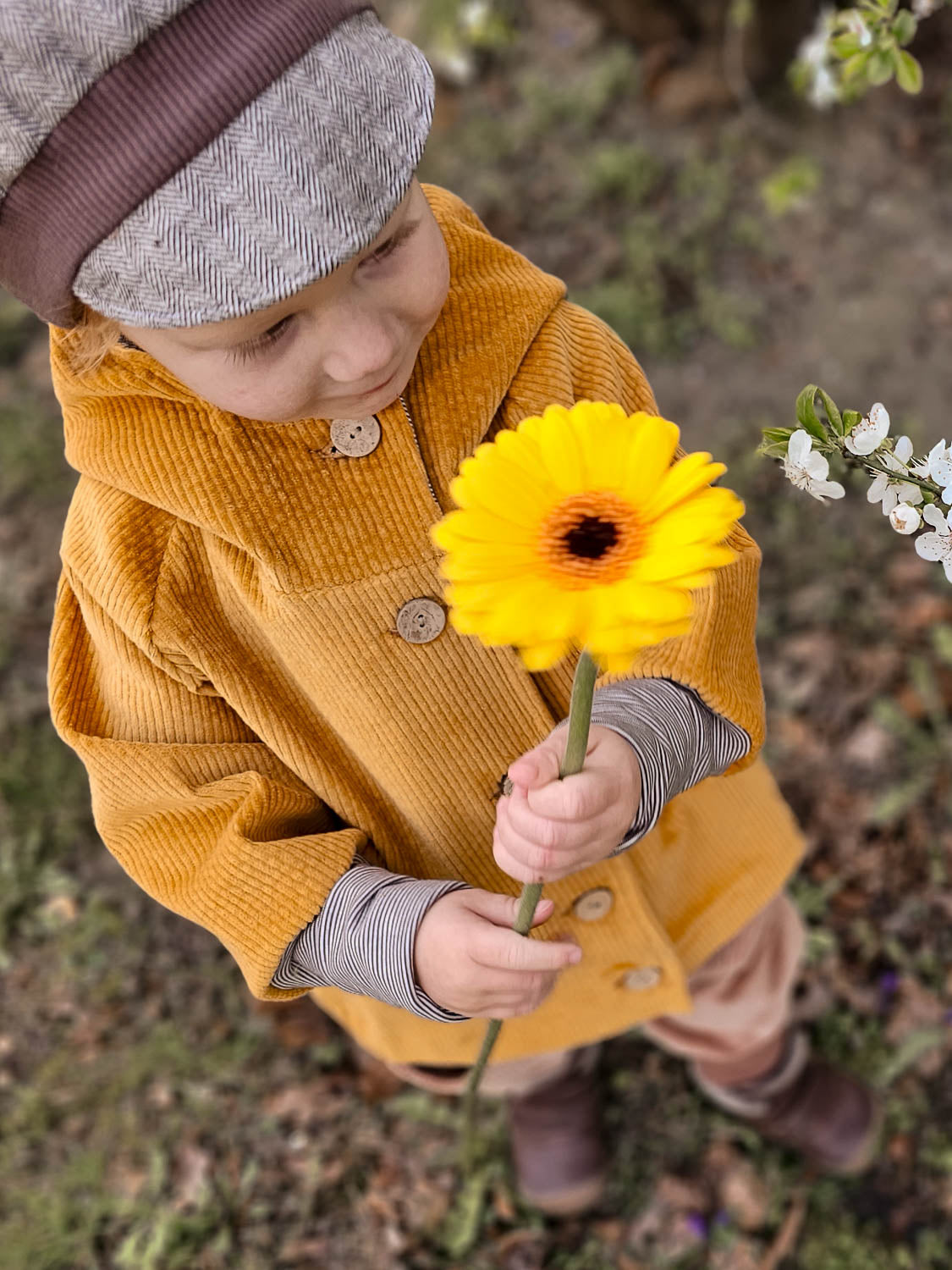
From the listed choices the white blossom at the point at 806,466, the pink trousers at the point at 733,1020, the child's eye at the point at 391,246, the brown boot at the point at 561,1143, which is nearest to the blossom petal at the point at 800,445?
the white blossom at the point at 806,466

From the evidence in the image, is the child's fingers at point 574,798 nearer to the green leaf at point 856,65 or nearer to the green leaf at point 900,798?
the green leaf at point 856,65

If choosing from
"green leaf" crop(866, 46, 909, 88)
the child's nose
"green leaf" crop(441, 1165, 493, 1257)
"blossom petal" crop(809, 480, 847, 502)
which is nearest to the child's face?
the child's nose

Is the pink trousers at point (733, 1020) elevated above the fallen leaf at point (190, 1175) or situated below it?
above

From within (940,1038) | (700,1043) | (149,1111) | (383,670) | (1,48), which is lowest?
(940,1038)

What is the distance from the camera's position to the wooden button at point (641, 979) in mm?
1505

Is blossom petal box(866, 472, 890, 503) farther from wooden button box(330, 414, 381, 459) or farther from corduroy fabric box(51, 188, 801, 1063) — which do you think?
wooden button box(330, 414, 381, 459)

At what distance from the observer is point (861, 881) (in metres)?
2.27

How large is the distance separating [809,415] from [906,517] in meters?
0.11

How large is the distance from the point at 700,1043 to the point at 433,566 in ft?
3.68

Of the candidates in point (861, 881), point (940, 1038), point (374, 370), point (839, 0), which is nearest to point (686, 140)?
point (839, 0)

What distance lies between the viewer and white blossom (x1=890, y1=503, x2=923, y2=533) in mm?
898

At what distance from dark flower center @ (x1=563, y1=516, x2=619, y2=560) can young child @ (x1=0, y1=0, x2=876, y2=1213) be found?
30cm

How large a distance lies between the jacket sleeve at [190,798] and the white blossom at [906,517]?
655mm

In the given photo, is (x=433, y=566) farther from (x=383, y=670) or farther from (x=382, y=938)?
(x=382, y=938)
